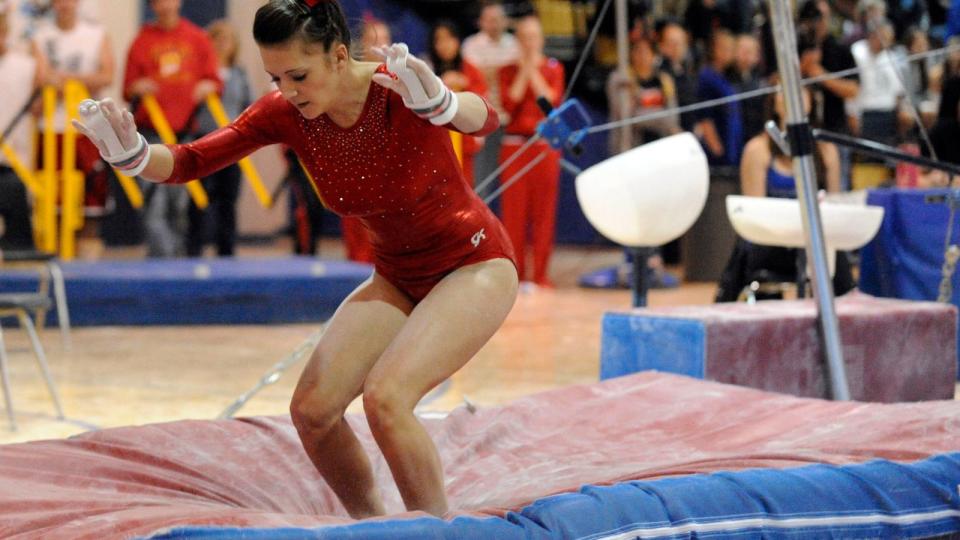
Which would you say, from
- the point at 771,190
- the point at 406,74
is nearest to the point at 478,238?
the point at 406,74

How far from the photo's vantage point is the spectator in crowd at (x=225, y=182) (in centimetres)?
920

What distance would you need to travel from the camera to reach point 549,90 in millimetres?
8945

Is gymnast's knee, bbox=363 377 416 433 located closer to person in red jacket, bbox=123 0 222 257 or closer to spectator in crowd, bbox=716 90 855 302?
spectator in crowd, bbox=716 90 855 302

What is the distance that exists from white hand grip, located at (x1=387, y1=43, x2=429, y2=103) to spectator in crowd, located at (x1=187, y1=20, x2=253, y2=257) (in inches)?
242

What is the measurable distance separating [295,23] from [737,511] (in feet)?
4.64

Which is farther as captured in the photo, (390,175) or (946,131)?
(946,131)

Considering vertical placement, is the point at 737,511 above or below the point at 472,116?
below

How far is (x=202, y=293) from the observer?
7.92 metres

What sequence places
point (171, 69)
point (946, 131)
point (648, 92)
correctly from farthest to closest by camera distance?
point (648, 92) < point (171, 69) < point (946, 131)

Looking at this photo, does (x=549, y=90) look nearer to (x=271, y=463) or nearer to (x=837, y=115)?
(x=837, y=115)

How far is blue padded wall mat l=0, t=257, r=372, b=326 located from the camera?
782 centimetres

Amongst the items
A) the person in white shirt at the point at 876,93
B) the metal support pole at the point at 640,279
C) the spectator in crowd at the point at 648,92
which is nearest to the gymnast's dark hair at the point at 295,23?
the metal support pole at the point at 640,279

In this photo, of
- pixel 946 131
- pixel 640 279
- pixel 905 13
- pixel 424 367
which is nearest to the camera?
pixel 424 367

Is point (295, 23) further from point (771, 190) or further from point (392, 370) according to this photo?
point (771, 190)
